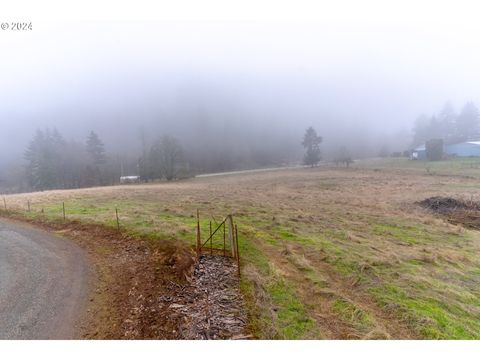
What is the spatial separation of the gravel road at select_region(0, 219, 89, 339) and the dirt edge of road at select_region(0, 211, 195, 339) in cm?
36

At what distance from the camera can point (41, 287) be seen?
7.14 meters

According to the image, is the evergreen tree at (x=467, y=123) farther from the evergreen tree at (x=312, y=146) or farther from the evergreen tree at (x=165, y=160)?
the evergreen tree at (x=165, y=160)

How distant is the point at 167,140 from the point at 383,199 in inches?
1964

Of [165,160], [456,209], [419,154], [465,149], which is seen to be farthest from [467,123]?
[165,160]

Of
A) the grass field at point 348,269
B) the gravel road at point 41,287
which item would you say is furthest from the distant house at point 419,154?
the gravel road at point 41,287

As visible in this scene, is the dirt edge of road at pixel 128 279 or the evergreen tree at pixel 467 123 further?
the evergreen tree at pixel 467 123

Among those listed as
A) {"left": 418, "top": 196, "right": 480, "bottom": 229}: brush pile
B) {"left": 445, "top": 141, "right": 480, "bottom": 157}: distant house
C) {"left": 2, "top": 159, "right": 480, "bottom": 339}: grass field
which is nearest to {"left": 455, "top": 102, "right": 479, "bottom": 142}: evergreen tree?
{"left": 445, "top": 141, "right": 480, "bottom": 157}: distant house

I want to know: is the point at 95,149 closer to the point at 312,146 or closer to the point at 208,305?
the point at 312,146

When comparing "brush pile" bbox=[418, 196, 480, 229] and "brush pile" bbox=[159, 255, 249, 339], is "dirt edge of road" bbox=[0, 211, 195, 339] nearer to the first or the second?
"brush pile" bbox=[159, 255, 249, 339]

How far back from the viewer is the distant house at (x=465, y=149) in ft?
193

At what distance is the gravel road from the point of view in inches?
217

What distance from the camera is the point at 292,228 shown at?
13984 mm

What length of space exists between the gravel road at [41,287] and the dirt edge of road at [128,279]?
0.36m

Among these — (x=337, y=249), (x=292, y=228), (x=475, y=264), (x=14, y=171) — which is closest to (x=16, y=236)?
(x=292, y=228)
